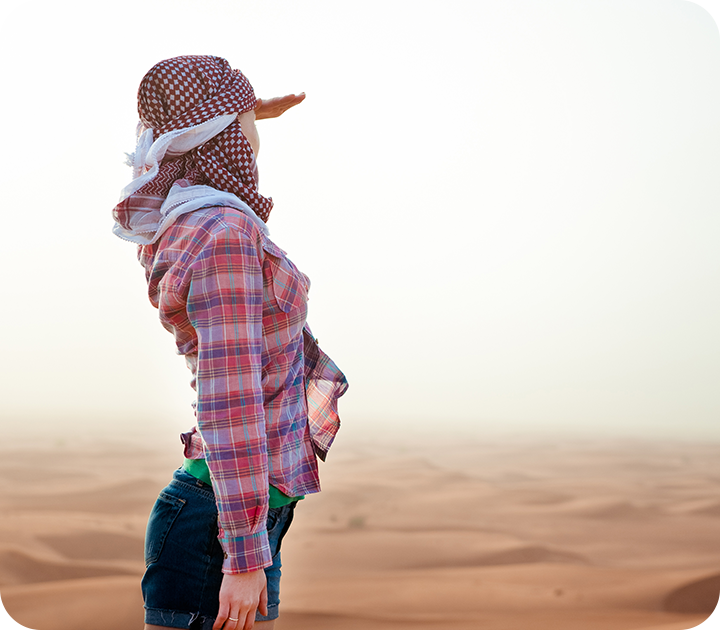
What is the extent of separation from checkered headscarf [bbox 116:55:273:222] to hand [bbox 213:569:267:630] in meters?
0.74

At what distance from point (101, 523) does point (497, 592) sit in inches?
119

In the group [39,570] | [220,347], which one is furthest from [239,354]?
[39,570]

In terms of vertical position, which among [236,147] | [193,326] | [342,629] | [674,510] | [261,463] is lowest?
[674,510]

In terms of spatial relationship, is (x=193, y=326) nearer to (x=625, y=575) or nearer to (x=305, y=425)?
(x=305, y=425)

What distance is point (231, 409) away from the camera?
1058 millimetres

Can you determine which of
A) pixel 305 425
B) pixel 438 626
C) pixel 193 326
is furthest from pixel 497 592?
pixel 193 326

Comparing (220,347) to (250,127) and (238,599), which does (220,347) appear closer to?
(238,599)

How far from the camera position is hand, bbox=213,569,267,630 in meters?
1.07

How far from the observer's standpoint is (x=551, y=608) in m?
3.75

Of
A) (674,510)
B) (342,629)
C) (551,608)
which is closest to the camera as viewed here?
(342,629)

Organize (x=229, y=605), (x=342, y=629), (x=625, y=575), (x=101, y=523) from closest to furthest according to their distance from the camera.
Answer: (x=229, y=605), (x=342, y=629), (x=625, y=575), (x=101, y=523)

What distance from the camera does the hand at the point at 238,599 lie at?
1067mm

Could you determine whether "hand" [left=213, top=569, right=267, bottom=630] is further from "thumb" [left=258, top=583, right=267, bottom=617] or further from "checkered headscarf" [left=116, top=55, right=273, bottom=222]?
"checkered headscarf" [left=116, top=55, right=273, bottom=222]

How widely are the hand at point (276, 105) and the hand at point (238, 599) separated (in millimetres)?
1118
